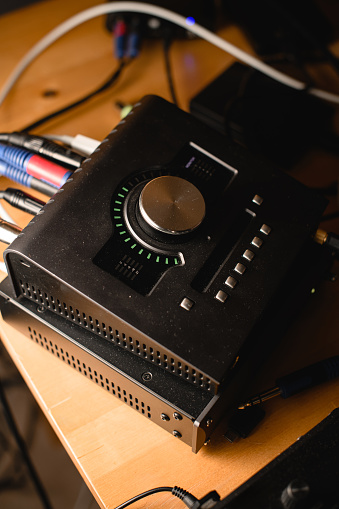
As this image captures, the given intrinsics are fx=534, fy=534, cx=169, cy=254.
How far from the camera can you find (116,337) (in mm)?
485

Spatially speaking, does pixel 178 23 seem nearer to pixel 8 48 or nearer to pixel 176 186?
pixel 8 48

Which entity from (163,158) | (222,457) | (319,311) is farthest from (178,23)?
(222,457)

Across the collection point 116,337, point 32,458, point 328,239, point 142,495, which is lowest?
point 32,458

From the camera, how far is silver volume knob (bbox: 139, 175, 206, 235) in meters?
0.48

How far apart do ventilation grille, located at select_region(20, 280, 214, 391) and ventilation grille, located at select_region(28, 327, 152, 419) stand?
5 cm

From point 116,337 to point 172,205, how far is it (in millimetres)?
131

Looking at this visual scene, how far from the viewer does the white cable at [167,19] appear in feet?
2.43

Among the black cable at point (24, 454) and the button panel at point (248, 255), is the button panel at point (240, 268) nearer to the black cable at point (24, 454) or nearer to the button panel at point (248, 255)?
the button panel at point (248, 255)

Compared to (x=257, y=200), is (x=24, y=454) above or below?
below

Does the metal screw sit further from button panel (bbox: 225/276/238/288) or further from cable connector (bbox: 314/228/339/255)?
cable connector (bbox: 314/228/339/255)

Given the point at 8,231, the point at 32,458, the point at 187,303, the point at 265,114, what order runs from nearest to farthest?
1. the point at 187,303
2. the point at 8,231
3. the point at 265,114
4. the point at 32,458

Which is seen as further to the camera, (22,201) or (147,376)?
(22,201)

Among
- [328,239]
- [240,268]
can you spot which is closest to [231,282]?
[240,268]

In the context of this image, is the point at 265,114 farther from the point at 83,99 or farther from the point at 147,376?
the point at 147,376
